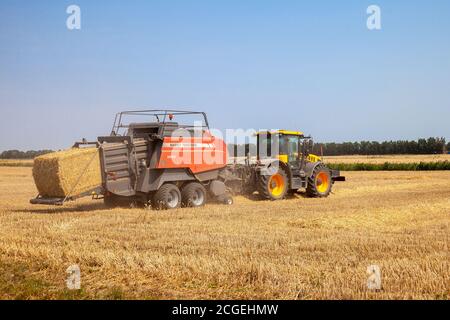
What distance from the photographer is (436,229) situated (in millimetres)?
10141

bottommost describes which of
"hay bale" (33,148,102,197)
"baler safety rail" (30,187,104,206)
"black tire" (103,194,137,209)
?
"black tire" (103,194,137,209)

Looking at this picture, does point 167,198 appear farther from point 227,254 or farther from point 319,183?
point 227,254

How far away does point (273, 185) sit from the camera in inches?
684

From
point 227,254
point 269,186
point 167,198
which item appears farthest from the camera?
point 269,186

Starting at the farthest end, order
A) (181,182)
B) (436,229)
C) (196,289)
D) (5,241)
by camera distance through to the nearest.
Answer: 1. (181,182)
2. (436,229)
3. (5,241)
4. (196,289)

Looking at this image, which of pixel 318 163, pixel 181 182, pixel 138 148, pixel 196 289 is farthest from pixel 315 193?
pixel 196 289

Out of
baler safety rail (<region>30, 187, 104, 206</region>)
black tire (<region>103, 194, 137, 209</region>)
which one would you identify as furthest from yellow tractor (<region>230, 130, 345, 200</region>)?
baler safety rail (<region>30, 187, 104, 206</region>)

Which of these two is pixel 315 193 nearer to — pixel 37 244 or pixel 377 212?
pixel 377 212

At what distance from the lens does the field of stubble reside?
19.4 ft

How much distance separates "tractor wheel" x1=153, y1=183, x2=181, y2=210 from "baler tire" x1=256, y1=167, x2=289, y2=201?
314cm

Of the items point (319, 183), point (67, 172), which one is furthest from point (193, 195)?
point (319, 183)

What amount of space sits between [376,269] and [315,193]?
473 inches

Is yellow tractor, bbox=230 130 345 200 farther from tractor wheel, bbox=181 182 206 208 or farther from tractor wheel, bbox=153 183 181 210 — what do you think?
tractor wheel, bbox=153 183 181 210

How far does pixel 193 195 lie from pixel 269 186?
3003 mm
